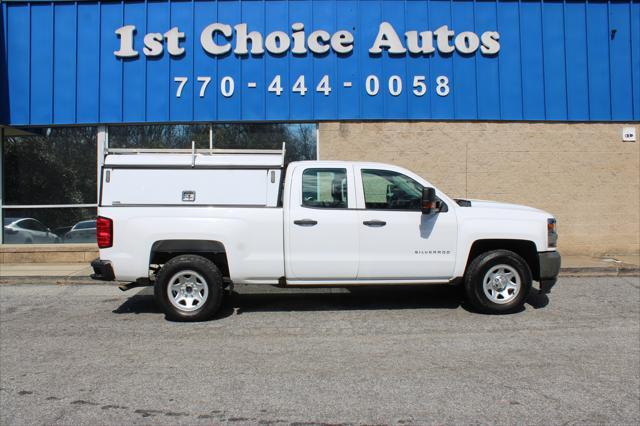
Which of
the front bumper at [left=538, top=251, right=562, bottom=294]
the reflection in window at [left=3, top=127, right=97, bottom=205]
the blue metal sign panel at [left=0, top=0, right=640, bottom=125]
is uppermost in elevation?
the blue metal sign panel at [left=0, top=0, right=640, bottom=125]

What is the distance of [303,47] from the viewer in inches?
434

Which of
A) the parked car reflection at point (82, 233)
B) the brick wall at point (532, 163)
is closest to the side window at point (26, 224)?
the parked car reflection at point (82, 233)

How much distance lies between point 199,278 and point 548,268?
4.49 m

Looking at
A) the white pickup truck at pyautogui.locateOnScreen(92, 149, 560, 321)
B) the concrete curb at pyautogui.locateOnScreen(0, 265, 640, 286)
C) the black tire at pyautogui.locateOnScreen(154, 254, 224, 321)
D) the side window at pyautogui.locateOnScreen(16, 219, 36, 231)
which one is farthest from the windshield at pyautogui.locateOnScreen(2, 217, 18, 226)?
the black tire at pyautogui.locateOnScreen(154, 254, 224, 321)

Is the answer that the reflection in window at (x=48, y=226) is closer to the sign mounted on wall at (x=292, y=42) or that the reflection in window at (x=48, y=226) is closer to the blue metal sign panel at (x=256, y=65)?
the blue metal sign panel at (x=256, y=65)

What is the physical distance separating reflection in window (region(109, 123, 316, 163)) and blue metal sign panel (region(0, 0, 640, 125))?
0.90ft

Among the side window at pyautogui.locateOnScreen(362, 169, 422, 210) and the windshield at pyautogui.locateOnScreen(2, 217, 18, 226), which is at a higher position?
the side window at pyautogui.locateOnScreen(362, 169, 422, 210)

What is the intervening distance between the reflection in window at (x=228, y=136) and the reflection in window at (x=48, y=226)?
69.7 inches

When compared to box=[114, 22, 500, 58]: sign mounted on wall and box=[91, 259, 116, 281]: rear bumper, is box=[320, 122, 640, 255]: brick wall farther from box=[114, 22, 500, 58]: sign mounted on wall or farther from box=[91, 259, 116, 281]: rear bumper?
box=[91, 259, 116, 281]: rear bumper

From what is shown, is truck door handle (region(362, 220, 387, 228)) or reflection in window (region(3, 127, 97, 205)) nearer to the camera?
truck door handle (region(362, 220, 387, 228))

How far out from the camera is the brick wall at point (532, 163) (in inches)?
439

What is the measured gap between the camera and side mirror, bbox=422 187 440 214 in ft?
20.9

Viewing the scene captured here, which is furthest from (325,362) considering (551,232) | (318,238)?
(551,232)

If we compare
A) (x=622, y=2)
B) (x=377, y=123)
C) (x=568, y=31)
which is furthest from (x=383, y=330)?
(x=622, y=2)
